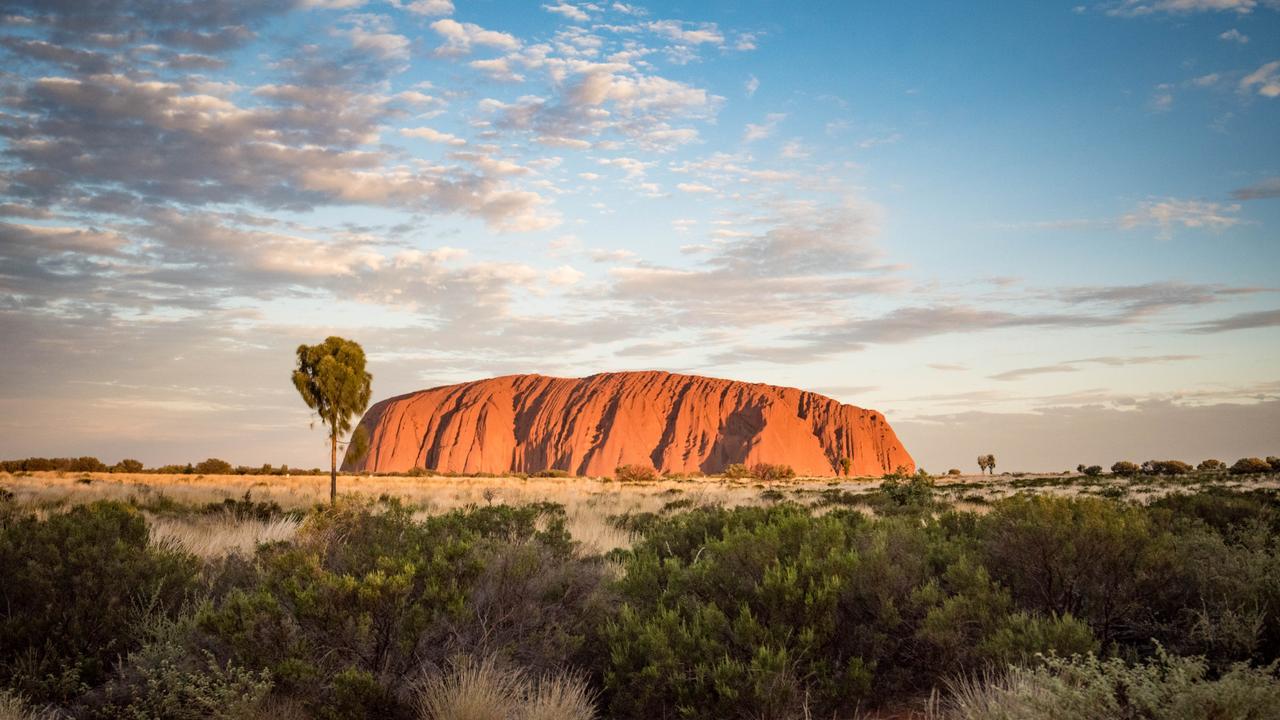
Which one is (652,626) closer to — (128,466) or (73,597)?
(73,597)

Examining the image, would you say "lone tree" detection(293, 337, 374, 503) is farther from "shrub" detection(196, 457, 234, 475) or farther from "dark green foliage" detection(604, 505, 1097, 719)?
"shrub" detection(196, 457, 234, 475)

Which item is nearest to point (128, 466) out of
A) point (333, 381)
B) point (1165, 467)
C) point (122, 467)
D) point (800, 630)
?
point (122, 467)

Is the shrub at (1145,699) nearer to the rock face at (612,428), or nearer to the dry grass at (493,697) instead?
the dry grass at (493,697)

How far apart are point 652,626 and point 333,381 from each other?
17690 mm

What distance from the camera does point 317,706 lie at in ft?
14.6

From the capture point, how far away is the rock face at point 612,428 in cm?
11788

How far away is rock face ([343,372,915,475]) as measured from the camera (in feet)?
387

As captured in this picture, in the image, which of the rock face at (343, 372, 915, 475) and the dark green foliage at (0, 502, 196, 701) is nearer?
the dark green foliage at (0, 502, 196, 701)

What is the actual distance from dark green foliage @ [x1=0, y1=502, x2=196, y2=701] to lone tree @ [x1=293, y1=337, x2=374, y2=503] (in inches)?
536

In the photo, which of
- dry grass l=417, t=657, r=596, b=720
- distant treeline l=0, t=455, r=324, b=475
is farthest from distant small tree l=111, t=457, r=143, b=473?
dry grass l=417, t=657, r=596, b=720

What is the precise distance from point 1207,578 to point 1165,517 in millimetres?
3672

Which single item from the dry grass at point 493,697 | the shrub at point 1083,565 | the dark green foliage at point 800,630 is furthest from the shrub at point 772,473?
the dry grass at point 493,697

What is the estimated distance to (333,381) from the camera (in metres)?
20.0

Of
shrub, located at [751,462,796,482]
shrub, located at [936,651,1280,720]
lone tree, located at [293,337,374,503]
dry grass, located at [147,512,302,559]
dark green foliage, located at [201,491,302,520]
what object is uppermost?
lone tree, located at [293,337,374,503]
